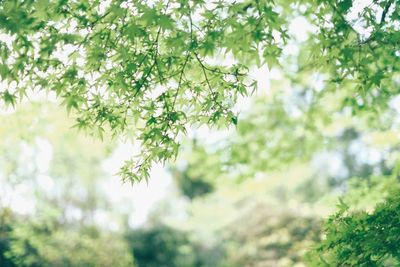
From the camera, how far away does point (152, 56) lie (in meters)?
2.52

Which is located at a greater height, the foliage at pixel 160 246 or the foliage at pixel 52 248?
the foliage at pixel 160 246

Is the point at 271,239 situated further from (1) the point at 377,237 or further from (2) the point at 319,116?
(1) the point at 377,237

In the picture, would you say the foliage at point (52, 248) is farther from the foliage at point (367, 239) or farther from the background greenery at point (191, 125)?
the foliage at point (367, 239)

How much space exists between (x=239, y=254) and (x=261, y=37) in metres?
9.99

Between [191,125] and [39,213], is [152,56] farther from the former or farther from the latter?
[39,213]

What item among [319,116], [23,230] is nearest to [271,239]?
[319,116]

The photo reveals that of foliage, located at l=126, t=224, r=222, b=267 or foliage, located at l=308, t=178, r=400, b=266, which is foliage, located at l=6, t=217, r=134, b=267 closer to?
foliage, located at l=126, t=224, r=222, b=267

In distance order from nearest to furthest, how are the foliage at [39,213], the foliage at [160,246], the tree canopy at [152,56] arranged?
the tree canopy at [152,56] < the foliage at [39,213] < the foliage at [160,246]

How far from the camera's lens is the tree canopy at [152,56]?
7.57ft

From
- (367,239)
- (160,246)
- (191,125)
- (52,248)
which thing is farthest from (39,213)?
(367,239)

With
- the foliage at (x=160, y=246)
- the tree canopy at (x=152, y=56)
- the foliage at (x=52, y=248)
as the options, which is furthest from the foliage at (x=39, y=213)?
the tree canopy at (x=152, y=56)

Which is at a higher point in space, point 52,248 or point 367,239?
point 52,248

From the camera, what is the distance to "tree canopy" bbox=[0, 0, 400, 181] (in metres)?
2.31

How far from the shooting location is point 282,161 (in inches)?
278
